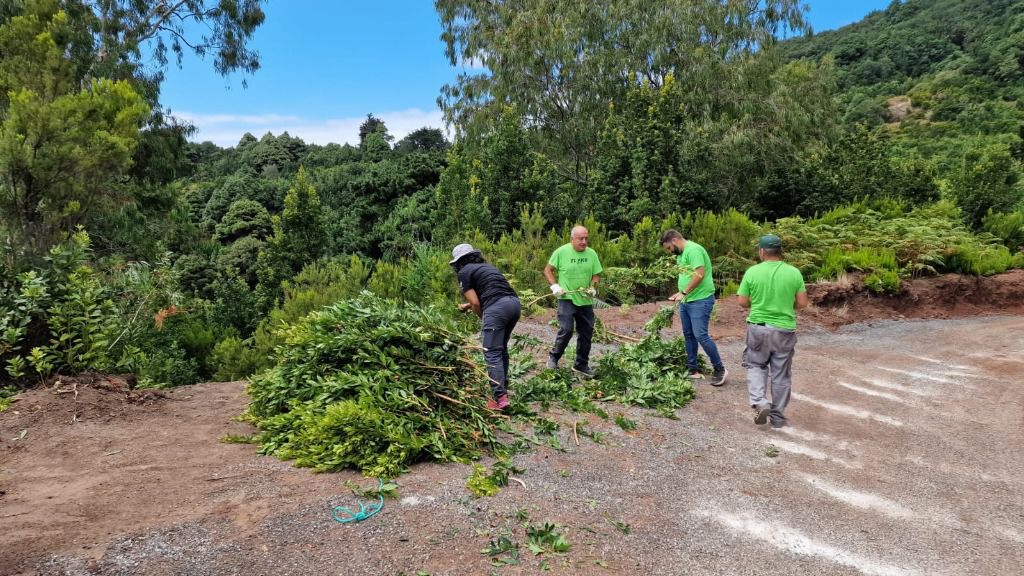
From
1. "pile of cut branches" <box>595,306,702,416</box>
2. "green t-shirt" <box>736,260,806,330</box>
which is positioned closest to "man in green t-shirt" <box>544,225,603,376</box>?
"pile of cut branches" <box>595,306,702,416</box>

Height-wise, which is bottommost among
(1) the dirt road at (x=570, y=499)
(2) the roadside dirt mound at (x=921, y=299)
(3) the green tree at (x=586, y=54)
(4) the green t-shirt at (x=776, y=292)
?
(1) the dirt road at (x=570, y=499)

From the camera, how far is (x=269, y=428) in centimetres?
504

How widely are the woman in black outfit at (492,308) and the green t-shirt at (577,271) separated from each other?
141cm

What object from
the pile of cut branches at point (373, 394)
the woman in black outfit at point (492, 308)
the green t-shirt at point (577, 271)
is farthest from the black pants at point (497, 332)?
the green t-shirt at point (577, 271)

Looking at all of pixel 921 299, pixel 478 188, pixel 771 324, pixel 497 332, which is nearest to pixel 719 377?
pixel 771 324

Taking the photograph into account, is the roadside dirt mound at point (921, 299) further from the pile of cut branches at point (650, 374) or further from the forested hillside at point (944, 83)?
the forested hillside at point (944, 83)

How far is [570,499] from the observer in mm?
4133

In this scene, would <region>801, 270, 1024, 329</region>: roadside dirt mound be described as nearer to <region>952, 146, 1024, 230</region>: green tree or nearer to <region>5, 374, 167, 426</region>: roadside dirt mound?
<region>952, 146, 1024, 230</region>: green tree

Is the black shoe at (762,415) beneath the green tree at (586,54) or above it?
beneath

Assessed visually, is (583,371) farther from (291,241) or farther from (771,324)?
(291,241)

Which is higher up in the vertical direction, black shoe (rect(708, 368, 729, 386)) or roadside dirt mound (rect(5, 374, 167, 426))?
roadside dirt mound (rect(5, 374, 167, 426))

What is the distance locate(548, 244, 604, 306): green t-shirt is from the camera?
23.0 ft

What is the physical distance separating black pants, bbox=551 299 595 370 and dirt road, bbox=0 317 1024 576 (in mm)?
1334

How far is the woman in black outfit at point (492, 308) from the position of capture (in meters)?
5.59
